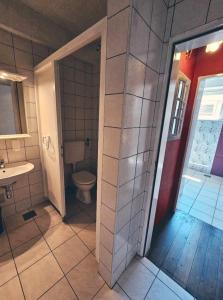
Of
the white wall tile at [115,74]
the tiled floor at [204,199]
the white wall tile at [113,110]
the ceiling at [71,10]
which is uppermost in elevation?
the ceiling at [71,10]

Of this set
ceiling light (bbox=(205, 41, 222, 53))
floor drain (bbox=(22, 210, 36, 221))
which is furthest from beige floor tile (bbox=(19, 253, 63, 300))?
ceiling light (bbox=(205, 41, 222, 53))

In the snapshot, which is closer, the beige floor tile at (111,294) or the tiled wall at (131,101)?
the tiled wall at (131,101)

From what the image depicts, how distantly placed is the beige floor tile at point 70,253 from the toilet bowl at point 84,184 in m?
0.66

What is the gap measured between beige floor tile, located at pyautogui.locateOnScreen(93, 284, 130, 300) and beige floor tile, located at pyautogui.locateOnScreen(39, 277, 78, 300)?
0.65 ft

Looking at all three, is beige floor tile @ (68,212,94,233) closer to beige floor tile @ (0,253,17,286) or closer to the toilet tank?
beige floor tile @ (0,253,17,286)

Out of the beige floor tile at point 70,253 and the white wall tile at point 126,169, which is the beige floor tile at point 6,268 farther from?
the white wall tile at point 126,169

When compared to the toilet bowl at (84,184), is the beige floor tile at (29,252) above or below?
below

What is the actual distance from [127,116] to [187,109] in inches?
53.6

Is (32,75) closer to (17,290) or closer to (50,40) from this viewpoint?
(50,40)

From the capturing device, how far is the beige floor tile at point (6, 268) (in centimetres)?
119

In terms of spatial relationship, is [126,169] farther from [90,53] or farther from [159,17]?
[90,53]

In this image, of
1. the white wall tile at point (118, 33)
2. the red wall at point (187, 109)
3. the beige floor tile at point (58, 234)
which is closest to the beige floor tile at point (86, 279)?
the beige floor tile at point (58, 234)

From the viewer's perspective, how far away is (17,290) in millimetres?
1106

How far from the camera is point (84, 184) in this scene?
2037mm
